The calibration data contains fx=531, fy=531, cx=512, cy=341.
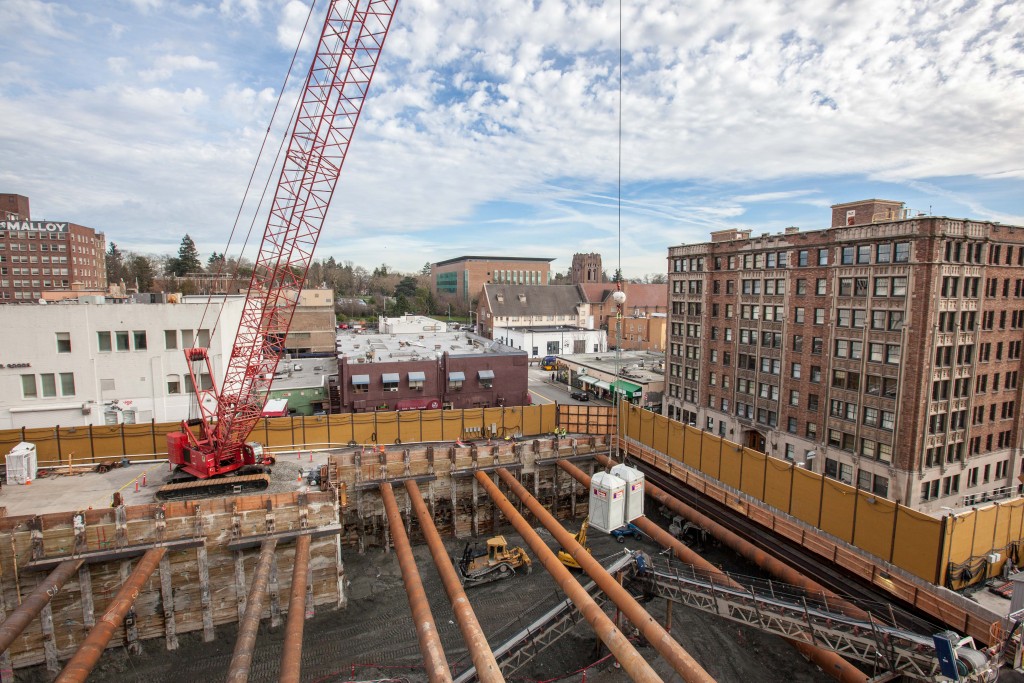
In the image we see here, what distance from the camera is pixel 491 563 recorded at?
80.8ft

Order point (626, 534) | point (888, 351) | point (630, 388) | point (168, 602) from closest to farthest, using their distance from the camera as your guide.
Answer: point (168, 602) < point (626, 534) < point (888, 351) < point (630, 388)

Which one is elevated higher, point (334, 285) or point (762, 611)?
point (334, 285)

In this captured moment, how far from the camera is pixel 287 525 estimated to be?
76.1 feet

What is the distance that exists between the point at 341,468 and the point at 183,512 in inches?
309

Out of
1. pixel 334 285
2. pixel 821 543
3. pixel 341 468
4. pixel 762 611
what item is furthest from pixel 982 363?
pixel 334 285

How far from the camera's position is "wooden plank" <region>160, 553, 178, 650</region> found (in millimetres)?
21344

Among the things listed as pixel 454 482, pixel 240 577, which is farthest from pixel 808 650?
pixel 240 577

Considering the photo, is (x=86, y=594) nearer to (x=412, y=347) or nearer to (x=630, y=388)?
(x=412, y=347)

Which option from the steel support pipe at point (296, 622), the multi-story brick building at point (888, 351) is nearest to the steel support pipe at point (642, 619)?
the steel support pipe at point (296, 622)

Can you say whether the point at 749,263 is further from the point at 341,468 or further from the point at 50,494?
the point at 50,494

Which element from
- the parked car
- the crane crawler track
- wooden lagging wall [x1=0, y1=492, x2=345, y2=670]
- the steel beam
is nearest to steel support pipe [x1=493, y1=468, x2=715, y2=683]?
the steel beam

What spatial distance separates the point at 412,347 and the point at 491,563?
116ft

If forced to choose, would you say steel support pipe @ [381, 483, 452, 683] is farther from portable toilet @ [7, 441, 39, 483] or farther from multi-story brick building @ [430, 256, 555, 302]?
multi-story brick building @ [430, 256, 555, 302]

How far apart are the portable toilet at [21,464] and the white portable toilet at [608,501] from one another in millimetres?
28716
